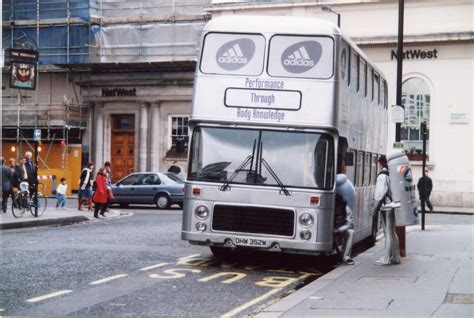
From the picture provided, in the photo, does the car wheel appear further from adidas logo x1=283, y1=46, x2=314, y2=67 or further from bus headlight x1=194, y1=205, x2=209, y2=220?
adidas logo x1=283, y1=46, x2=314, y2=67

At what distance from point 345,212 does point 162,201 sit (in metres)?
18.5

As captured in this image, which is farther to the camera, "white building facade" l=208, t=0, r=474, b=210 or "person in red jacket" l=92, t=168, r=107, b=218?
"white building facade" l=208, t=0, r=474, b=210

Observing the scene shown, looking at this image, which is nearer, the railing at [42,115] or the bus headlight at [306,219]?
the bus headlight at [306,219]

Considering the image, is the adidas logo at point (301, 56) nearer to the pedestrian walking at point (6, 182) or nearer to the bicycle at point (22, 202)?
the bicycle at point (22, 202)

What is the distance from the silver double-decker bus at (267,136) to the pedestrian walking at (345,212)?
348 millimetres

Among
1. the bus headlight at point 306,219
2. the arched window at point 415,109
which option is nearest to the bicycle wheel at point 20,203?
the bus headlight at point 306,219

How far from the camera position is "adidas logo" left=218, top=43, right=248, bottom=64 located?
13.7m

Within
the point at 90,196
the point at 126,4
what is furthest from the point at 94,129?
the point at 90,196

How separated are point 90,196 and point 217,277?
17575 millimetres

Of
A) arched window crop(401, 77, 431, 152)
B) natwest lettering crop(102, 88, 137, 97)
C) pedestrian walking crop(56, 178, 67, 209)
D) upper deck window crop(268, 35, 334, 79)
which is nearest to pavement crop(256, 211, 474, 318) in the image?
upper deck window crop(268, 35, 334, 79)

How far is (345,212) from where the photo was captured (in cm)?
1412

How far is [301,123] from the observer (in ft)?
43.3

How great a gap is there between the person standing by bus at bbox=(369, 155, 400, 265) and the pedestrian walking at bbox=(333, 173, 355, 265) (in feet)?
1.46

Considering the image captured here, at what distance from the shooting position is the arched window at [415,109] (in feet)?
130
